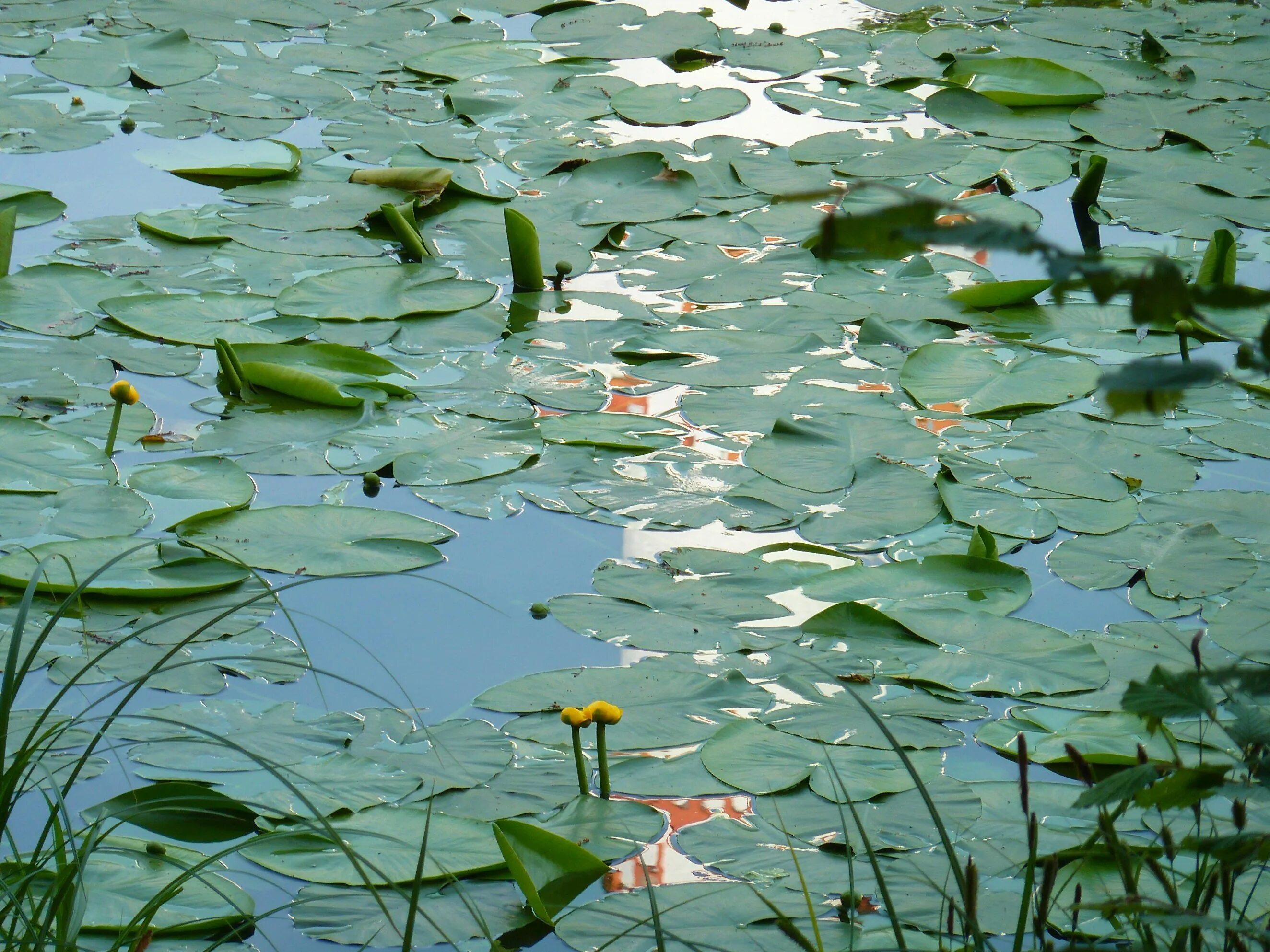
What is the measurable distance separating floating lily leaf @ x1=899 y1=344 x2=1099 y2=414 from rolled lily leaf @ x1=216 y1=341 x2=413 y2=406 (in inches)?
35.9

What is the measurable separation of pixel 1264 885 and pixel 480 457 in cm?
126

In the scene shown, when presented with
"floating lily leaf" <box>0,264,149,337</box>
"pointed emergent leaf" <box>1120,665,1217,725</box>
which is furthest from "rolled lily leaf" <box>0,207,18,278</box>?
"pointed emergent leaf" <box>1120,665,1217,725</box>

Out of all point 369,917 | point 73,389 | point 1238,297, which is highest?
point 1238,297

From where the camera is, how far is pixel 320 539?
6.41 feet

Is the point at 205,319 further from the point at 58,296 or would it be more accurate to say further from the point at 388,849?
the point at 388,849

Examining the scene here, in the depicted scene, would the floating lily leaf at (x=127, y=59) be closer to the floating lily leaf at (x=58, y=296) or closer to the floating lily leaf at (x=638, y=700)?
the floating lily leaf at (x=58, y=296)

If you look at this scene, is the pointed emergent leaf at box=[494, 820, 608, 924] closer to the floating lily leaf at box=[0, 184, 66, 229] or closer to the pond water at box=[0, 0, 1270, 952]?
the pond water at box=[0, 0, 1270, 952]

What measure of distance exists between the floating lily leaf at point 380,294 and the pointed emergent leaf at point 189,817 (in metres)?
1.18

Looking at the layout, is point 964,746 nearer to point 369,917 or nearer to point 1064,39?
point 369,917

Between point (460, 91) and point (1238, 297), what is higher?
point (1238, 297)

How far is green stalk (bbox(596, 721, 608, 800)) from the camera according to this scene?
1.45m

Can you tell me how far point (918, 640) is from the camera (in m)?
1.81

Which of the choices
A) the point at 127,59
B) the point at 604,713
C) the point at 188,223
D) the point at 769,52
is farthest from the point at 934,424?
the point at 127,59

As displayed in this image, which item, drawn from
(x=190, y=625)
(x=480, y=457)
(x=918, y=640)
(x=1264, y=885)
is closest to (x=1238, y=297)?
(x=1264, y=885)
